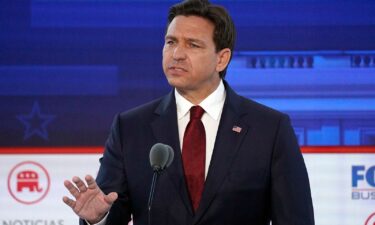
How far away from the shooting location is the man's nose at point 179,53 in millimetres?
2775

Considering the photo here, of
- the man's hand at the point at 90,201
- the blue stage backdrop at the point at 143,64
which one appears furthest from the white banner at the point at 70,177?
the man's hand at the point at 90,201

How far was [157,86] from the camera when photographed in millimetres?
4168

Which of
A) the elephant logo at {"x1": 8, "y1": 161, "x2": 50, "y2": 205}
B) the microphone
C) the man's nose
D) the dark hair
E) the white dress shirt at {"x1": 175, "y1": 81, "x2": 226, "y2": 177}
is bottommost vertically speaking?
the microphone

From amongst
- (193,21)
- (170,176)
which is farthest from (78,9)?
(170,176)

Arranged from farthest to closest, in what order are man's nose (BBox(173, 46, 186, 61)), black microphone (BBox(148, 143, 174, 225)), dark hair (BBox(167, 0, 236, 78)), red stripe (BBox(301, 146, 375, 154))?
red stripe (BBox(301, 146, 375, 154)) < dark hair (BBox(167, 0, 236, 78)) < man's nose (BBox(173, 46, 186, 61)) < black microphone (BBox(148, 143, 174, 225))

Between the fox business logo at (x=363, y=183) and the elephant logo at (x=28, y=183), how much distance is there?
70.8 inches

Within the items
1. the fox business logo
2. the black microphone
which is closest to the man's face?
the black microphone

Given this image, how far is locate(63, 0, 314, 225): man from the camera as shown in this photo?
2631 mm

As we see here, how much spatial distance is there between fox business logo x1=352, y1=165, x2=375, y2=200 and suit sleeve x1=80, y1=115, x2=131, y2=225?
1.78 m

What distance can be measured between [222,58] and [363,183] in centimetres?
152

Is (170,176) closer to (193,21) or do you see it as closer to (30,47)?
(193,21)

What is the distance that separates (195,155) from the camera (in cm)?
273

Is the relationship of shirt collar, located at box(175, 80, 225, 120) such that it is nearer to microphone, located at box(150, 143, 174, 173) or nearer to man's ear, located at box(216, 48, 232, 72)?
man's ear, located at box(216, 48, 232, 72)

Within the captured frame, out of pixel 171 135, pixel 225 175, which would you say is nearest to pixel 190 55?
pixel 171 135
